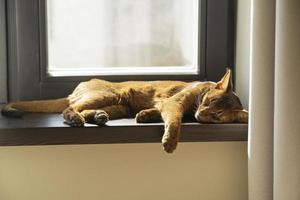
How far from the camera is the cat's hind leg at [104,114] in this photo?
4.99 ft

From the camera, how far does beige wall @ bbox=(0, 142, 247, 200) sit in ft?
5.41

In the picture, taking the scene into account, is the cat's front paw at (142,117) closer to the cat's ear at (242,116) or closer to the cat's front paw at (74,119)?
the cat's front paw at (74,119)

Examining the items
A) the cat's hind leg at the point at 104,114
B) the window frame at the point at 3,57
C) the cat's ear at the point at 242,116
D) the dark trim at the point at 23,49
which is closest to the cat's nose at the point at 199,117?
the cat's ear at the point at 242,116

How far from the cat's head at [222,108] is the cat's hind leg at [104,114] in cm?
24

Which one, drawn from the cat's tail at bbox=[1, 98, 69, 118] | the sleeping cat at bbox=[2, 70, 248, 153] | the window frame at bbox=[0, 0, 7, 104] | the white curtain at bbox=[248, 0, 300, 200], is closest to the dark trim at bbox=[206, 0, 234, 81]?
the sleeping cat at bbox=[2, 70, 248, 153]

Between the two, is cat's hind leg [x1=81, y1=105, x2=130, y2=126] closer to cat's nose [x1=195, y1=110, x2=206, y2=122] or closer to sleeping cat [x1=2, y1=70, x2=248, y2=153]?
sleeping cat [x1=2, y1=70, x2=248, y2=153]

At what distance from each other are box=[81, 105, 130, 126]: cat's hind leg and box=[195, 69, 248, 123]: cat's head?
24 centimetres

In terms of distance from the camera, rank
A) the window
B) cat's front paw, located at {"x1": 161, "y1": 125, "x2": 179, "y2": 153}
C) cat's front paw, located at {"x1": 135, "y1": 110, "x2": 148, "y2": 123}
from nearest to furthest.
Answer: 1. cat's front paw, located at {"x1": 161, "y1": 125, "x2": 179, "y2": 153}
2. cat's front paw, located at {"x1": 135, "y1": 110, "x2": 148, "y2": 123}
3. the window

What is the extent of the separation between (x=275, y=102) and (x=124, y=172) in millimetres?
590

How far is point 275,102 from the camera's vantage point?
1.30 metres

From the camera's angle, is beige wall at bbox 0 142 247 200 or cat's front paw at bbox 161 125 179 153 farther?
beige wall at bbox 0 142 247 200

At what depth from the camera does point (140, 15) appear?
5.86 ft

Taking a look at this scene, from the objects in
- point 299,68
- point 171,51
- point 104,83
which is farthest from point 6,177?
point 299,68

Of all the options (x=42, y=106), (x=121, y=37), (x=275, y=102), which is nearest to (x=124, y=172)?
(x=42, y=106)
